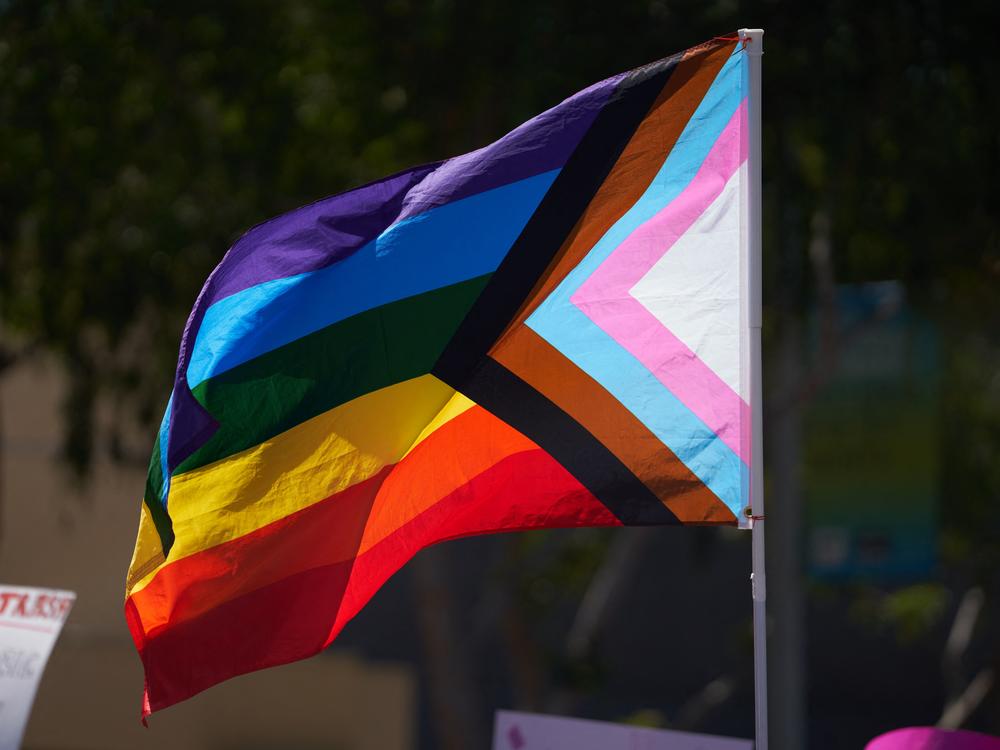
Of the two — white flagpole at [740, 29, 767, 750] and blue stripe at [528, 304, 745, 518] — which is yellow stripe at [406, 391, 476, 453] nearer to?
blue stripe at [528, 304, 745, 518]

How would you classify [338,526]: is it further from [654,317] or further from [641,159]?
[641,159]

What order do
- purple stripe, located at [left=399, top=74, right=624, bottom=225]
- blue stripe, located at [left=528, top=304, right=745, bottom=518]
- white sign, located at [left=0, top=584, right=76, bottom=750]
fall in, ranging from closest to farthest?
blue stripe, located at [left=528, top=304, right=745, bottom=518] < purple stripe, located at [left=399, top=74, right=624, bottom=225] < white sign, located at [left=0, top=584, right=76, bottom=750]

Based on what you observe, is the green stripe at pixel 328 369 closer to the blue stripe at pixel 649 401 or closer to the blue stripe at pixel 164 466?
the blue stripe at pixel 164 466

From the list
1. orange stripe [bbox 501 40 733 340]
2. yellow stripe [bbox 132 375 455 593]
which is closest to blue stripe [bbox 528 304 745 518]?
orange stripe [bbox 501 40 733 340]

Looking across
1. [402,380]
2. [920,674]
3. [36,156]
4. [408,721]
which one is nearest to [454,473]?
[402,380]

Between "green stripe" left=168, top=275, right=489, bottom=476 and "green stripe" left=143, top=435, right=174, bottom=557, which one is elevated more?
"green stripe" left=168, top=275, right=489, bottom=476

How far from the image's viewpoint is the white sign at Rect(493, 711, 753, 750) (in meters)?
4.21

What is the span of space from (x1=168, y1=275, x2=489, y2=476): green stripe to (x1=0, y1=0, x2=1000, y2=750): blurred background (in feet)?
11.5

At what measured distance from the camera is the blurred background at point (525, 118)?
25.0ft

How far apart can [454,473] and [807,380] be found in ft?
15.9

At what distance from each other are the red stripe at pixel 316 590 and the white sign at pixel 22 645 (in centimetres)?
117

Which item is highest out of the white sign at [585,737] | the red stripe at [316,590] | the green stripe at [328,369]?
the green stripe at [328,369]

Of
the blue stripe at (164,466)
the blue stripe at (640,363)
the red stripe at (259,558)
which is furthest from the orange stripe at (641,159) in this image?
the blue stripe at (164,466)

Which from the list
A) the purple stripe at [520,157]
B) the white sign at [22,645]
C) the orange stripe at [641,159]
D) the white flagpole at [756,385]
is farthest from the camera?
the white sign at [22,645]
